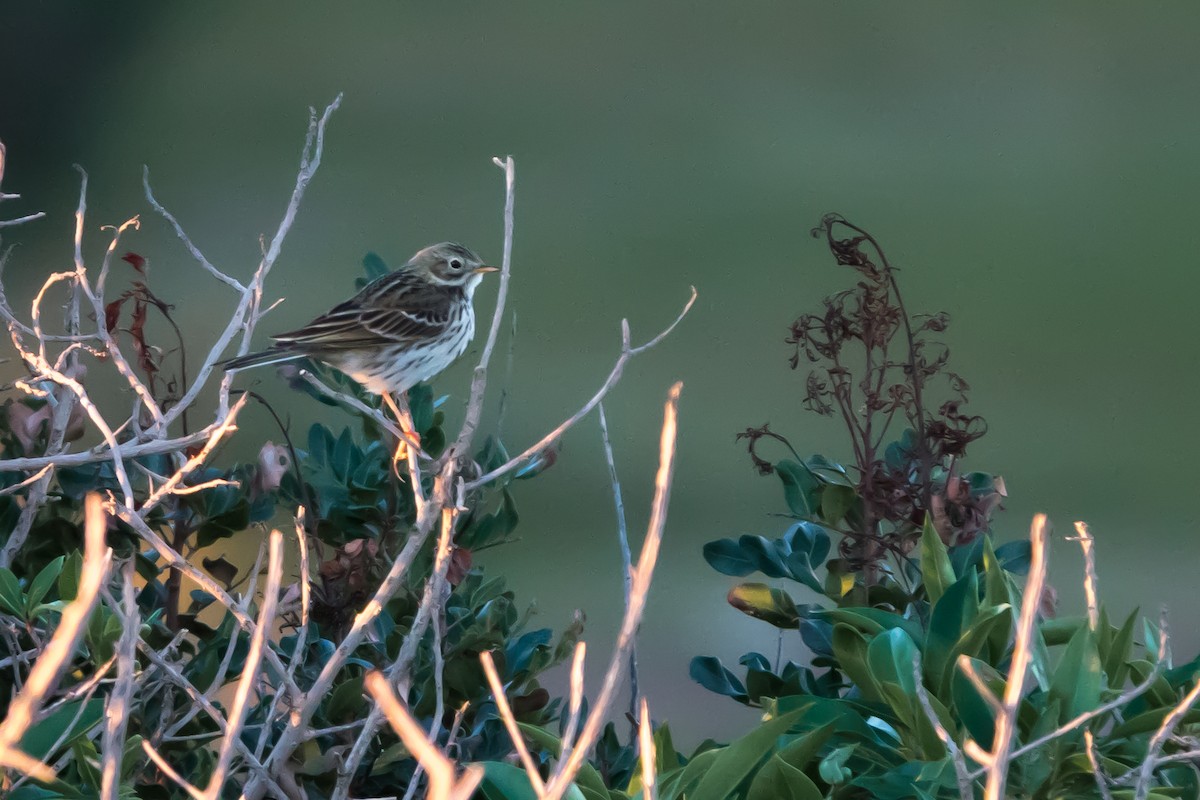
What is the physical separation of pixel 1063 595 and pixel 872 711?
4041mm

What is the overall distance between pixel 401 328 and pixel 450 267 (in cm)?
50

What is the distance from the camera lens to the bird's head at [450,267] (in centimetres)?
405

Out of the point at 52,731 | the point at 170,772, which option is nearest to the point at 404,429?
the point at 52,731

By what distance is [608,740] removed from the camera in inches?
86.6

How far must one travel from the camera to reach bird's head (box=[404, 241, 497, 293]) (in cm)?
405

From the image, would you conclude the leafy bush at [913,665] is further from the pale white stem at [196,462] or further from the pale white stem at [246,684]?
the pale white stem at [196,462]

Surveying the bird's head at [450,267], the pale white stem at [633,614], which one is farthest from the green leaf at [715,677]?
the bird's head at [450,267]

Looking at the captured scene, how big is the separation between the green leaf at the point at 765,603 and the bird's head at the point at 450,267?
2.10 m

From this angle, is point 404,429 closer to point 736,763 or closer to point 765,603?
point 765,603

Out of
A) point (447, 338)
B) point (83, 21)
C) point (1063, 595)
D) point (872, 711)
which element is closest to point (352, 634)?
point (872, 711)

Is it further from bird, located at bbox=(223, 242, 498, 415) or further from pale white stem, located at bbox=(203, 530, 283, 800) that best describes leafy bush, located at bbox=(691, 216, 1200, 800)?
bird, located at bbox=(223, 242, 498, 415)

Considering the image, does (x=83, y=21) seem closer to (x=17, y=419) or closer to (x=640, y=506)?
(x=640, y=506)

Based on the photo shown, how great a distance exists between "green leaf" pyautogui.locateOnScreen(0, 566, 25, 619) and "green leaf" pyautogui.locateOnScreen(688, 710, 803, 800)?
3.05ft

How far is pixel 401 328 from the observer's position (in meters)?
3.63
